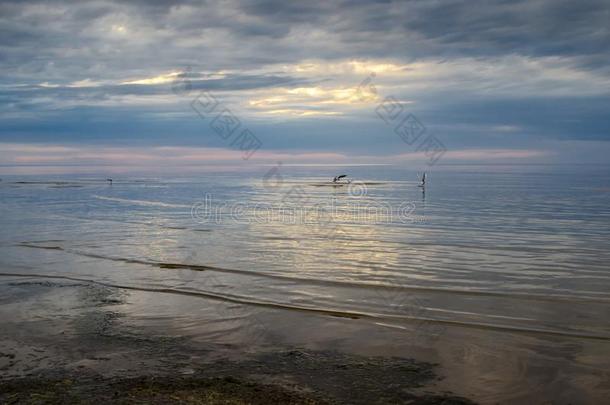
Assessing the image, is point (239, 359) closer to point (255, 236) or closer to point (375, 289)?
point (375, 289)

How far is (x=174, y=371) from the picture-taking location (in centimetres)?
777

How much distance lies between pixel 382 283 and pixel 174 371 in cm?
803

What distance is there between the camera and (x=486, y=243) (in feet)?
72.9

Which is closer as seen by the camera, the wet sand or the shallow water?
the wet sand

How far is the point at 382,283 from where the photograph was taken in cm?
1481

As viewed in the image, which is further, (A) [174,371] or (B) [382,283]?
(B) [382,283]

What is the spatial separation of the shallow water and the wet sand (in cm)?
55

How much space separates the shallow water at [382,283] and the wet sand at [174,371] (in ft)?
1.81

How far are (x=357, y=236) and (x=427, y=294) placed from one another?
11714 millimetres

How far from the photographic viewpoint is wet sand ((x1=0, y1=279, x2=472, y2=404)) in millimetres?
6820

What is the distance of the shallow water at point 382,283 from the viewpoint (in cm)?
899

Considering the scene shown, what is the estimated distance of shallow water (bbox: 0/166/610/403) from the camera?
354 inches

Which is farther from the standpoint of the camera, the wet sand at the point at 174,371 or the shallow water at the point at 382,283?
the shallow water at the point at 382,283

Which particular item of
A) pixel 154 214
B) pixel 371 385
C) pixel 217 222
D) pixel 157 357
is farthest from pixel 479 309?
pixel 154 214
